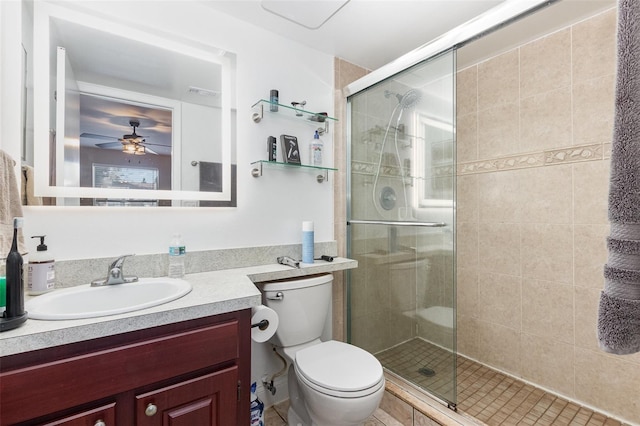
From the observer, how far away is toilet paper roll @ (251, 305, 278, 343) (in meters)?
1.22

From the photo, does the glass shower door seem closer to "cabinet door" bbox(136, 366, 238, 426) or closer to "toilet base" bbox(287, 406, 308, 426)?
"toilet base" bbox(287, 406, 308, 426)

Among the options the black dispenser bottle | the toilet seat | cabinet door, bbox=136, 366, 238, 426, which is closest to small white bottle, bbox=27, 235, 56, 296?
the black dispenser bottle

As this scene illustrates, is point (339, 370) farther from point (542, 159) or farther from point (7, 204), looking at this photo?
point (542, 159)

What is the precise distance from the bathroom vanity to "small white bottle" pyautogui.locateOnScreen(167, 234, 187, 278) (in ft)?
0.81

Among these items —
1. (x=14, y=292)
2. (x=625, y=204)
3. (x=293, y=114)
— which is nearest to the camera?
(x=625, y=204)

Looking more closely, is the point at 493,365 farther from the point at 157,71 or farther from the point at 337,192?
the point at 157,71

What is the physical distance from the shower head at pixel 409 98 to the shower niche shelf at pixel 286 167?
1.93 ft

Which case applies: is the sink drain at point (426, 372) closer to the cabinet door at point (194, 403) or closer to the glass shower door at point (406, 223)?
the glass shower door at point (406, 223)

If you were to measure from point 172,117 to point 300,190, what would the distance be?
2.65 feet

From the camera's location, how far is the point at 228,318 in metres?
1.07

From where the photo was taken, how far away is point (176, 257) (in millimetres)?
1367

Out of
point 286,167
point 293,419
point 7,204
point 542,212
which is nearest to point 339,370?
point 293,419

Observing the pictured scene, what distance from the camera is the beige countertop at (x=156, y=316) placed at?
2.51ft

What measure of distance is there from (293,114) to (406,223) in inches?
37.8
